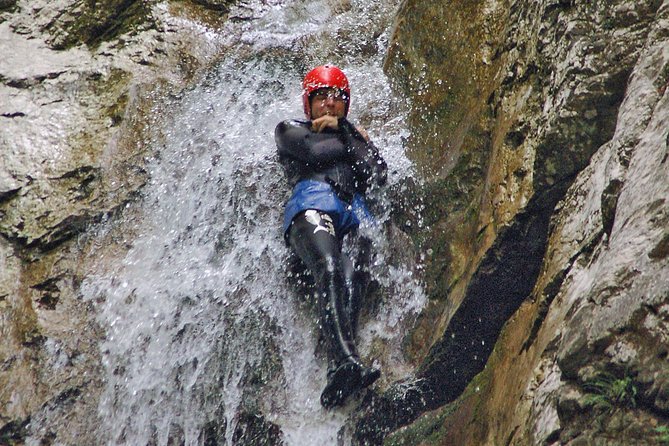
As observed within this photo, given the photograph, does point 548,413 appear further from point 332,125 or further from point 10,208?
point 10,208

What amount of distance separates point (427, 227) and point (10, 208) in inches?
136

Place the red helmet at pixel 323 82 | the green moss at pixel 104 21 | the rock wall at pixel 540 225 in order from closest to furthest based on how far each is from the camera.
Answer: the rock wall at pixel 540 225, the red helmet at pixel 323 82, the green moss at pixel 104 21

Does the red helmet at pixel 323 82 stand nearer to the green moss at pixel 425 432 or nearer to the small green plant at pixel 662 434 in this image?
the green moss at pixel 425 432

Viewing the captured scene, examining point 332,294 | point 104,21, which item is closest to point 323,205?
point 332,294

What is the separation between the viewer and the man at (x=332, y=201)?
462cm

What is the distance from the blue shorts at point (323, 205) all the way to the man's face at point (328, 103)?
26.9 inches

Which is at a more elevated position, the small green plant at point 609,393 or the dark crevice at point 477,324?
the small green plant at point 609,393

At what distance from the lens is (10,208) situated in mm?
5738

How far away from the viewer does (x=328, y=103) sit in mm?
5688

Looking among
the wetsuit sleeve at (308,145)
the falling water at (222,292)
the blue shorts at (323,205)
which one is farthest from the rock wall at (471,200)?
the wetsuit sleeve at (308,145)

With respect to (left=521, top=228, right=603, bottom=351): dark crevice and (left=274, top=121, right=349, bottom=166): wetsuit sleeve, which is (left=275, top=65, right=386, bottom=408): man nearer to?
(left=274, top=121, right=349, bottom=166): wetsuit sleeve

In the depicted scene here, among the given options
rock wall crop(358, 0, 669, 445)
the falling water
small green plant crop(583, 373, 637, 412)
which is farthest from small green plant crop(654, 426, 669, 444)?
the falling water

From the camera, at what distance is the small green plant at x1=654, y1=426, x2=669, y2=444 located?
7.72ft

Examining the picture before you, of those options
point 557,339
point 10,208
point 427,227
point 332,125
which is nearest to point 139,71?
point 10,208
